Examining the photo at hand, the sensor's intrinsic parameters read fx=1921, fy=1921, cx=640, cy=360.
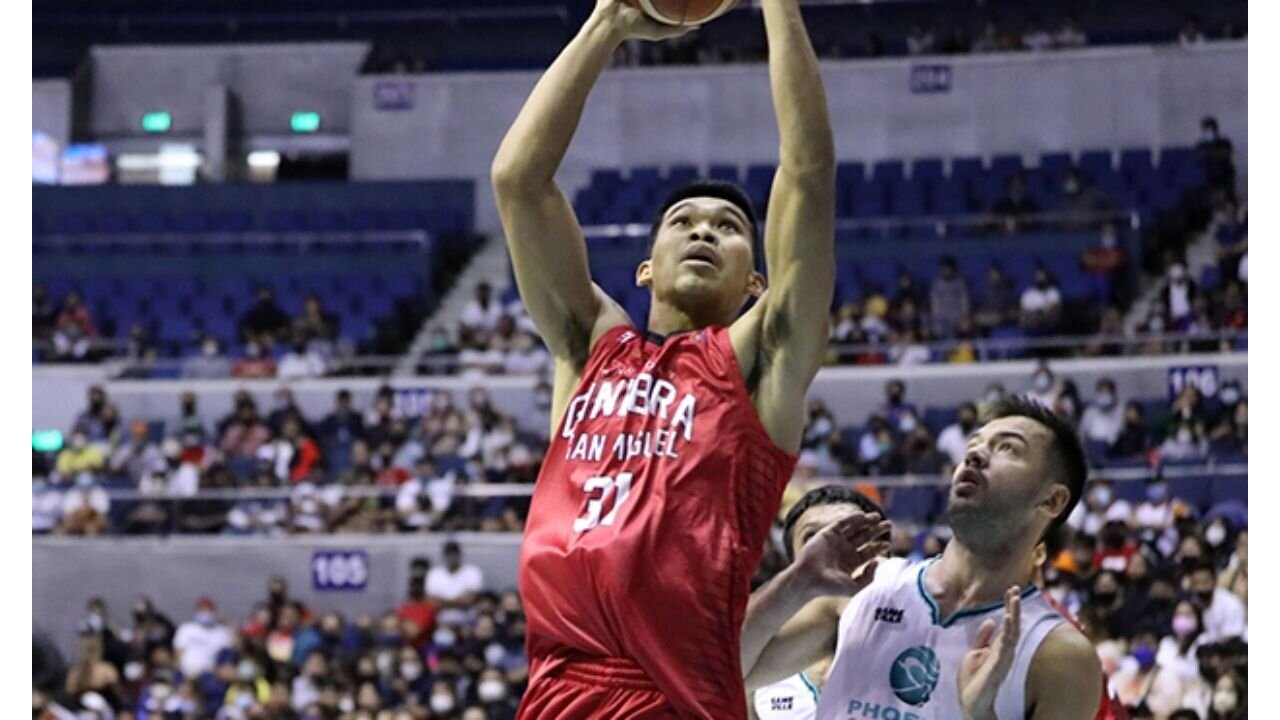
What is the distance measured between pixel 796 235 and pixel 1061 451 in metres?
1.24

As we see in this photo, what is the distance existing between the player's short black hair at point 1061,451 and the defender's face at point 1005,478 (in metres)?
0.03

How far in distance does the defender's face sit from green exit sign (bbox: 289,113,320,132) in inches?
898

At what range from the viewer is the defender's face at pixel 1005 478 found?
194 inches

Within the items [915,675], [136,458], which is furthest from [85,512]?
[915,675]

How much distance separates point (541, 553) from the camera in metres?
4.19

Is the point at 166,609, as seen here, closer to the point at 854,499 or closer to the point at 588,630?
the point at 854,499

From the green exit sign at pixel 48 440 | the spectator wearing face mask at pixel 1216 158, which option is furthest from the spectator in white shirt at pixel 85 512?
the spectator wearing face mask at pixel 1216 158

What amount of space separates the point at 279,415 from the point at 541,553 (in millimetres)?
15569

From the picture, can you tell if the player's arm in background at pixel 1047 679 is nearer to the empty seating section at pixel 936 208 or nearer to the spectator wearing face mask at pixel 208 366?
the empty seating section at pixel 936 208

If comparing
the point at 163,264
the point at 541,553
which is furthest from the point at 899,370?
the point at 541,553

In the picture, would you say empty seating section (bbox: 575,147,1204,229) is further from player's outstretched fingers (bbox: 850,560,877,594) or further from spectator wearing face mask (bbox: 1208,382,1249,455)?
player's outstretched fingers (bbox: 850,560,877,594)

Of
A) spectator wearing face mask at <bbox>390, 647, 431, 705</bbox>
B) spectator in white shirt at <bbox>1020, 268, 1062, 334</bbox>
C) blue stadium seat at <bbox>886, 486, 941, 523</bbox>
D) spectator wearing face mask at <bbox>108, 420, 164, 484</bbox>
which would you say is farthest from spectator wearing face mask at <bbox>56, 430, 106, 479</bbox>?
spectator in white shirt at <bbox>1020, 268, 1062, 334</bbox>

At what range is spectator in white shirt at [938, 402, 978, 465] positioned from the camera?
1647cm

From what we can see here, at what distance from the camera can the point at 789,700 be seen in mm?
6000
